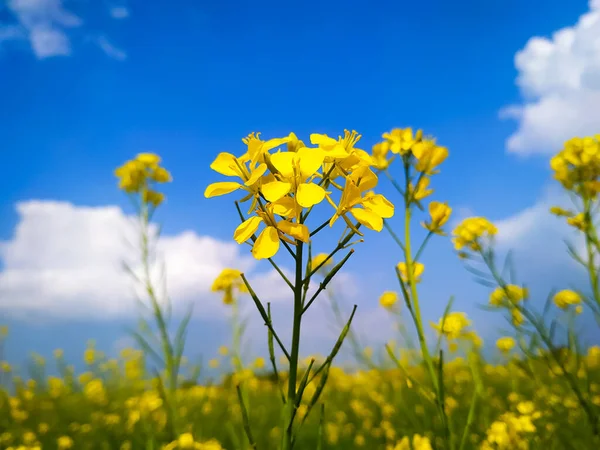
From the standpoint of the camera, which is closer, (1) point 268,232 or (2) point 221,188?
(1) point 268,232

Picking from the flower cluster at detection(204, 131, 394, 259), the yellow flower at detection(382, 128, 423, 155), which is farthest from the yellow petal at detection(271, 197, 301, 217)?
the yellow flower at detection(382, 128, 423, 155)

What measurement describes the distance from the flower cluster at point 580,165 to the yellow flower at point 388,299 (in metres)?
1.32

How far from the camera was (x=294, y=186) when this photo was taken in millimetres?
1011

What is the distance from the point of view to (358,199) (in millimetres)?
1052

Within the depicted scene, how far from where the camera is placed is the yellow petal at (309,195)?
0.94 m

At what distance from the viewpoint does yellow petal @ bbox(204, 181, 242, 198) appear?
111 cm

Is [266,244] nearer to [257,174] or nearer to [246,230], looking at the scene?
[246,230]

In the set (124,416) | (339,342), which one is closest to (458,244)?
(339,342)

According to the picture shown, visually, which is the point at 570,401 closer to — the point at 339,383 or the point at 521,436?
the point at 521,436

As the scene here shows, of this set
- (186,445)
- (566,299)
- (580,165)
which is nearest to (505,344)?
(566,299)

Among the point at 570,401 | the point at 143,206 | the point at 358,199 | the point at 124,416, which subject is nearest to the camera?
the point at 358,199

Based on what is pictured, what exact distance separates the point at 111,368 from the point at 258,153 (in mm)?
7342

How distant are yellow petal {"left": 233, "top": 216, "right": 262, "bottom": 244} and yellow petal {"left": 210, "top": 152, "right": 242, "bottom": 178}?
0.16m

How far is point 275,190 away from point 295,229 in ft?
0.31
